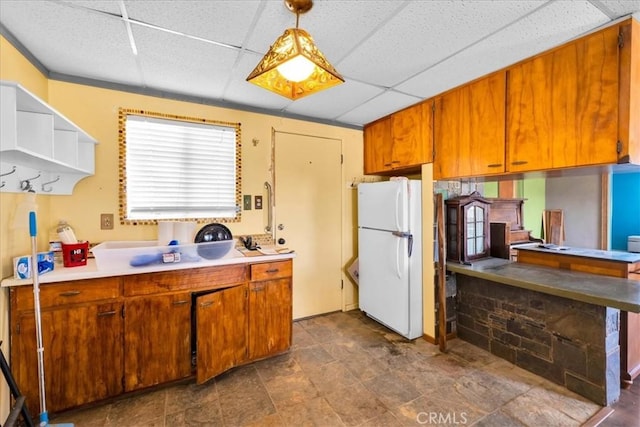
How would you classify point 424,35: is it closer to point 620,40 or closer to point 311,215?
point 620,40

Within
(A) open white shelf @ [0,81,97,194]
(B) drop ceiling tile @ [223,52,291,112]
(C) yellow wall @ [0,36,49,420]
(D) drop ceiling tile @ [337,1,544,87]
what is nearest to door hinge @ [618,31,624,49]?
(D) drop ceiling tile @ [337,1,544,87]

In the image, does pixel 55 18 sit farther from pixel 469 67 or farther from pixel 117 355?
pixel 469 67

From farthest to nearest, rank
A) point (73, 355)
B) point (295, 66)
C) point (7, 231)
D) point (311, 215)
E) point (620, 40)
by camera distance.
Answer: point (311, 215) < point (73, 355) < point (7, 231) < point (620, 40) < point (295, 66)

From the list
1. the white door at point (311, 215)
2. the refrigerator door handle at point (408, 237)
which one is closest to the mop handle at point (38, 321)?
the white door at point (311, 215)

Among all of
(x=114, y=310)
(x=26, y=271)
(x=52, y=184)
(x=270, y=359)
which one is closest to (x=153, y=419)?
(x=114, y=310)

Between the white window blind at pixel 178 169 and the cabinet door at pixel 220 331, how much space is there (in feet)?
3.02

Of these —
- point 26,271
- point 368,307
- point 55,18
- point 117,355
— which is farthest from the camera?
point 368,307

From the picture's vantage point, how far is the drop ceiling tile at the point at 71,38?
1.46 m

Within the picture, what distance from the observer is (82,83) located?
7.18 feet

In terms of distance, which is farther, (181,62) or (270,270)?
(270,270)

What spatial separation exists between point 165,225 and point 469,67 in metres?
2.69

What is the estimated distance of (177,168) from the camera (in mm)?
2553

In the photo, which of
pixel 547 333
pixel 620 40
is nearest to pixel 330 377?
pixel 547 333

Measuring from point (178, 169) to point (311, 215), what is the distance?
58.3 inches
